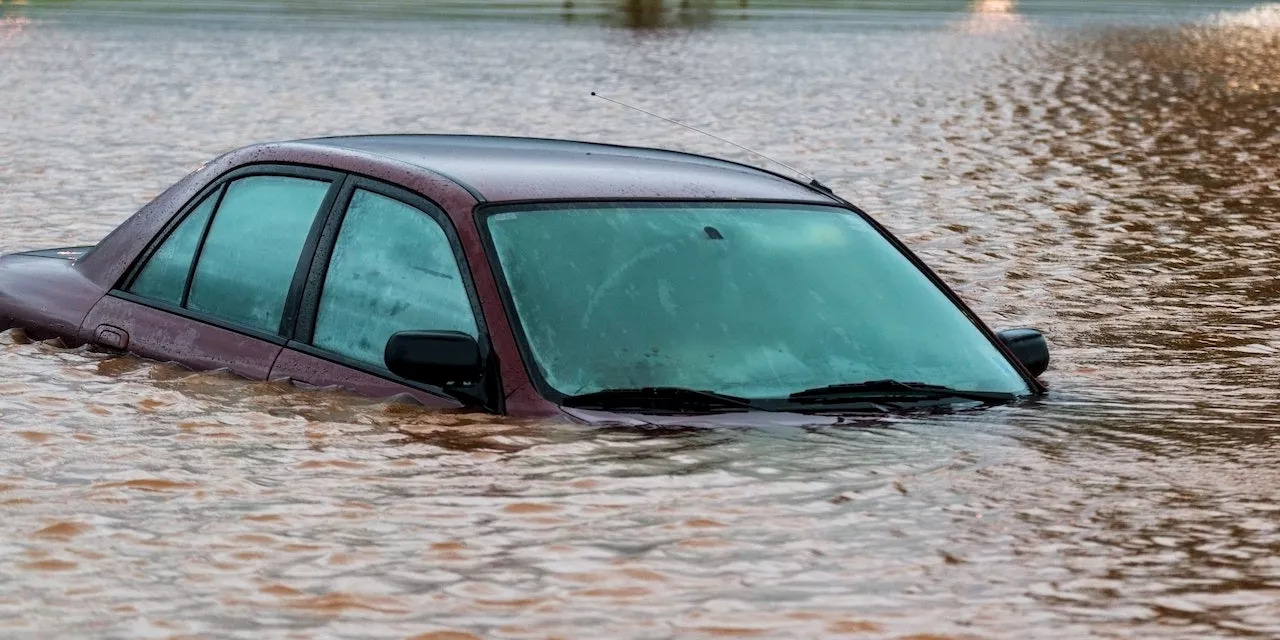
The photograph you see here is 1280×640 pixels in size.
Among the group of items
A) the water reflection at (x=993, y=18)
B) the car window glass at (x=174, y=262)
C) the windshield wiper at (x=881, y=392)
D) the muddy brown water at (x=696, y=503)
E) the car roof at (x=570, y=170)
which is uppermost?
the water reflection at (x=993, y=18)

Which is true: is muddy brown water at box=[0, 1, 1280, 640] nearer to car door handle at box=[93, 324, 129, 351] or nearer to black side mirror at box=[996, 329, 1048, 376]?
car door handle at box=[93, 324, 129, 351]

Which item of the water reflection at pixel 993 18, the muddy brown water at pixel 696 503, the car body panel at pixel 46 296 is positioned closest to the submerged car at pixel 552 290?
the muddy brown water at pixel 696 503

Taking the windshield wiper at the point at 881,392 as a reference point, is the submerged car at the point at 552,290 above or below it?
above

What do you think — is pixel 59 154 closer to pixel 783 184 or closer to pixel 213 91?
pixel 213 91

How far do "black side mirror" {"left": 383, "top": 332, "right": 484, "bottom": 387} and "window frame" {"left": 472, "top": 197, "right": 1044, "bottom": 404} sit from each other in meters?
0.14

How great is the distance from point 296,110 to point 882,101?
8137mm

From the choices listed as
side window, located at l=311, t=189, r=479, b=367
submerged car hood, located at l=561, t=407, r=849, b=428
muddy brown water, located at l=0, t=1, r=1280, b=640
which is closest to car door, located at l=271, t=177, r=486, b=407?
side window, located at l=311, t=189, r=479, b=367

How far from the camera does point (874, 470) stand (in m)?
6.07

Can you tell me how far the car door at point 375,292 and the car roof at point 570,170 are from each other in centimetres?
17

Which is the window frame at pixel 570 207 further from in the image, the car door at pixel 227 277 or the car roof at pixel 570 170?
the car door at pixel 227 277

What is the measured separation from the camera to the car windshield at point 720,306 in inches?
244

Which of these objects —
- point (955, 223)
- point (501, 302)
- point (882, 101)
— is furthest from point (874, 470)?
point (882, 101)

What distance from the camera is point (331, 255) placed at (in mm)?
6816

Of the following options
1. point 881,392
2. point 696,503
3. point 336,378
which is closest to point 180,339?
point 336,378
